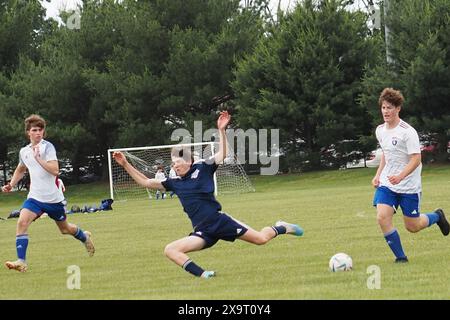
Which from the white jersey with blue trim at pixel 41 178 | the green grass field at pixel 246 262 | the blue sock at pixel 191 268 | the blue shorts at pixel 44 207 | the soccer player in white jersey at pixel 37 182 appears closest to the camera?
the green grass field at pixel 246 262

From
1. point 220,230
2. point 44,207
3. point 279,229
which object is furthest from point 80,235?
point 220,230

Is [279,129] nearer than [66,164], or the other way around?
[279,129]

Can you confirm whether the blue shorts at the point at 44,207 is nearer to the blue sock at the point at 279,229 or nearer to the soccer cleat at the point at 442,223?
A: the blue sock at the point at 279,229

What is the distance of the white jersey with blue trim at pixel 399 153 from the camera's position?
10.6 m

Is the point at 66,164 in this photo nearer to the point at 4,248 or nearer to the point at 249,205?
the point at 249,205

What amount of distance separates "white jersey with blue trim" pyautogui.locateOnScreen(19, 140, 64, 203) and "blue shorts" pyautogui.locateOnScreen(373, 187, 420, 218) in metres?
4.50

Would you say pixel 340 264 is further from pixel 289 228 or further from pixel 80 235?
pixel 80 235

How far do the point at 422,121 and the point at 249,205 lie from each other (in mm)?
17557

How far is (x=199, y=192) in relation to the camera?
1025cm

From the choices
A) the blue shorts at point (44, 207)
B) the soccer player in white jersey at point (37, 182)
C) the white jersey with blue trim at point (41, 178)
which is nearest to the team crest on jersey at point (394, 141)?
the soccer player in white jersey at point (37, 182)

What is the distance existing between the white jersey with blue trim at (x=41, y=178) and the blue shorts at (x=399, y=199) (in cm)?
450

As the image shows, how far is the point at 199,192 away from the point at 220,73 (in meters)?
36.9

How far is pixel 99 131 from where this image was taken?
48.7 meters
